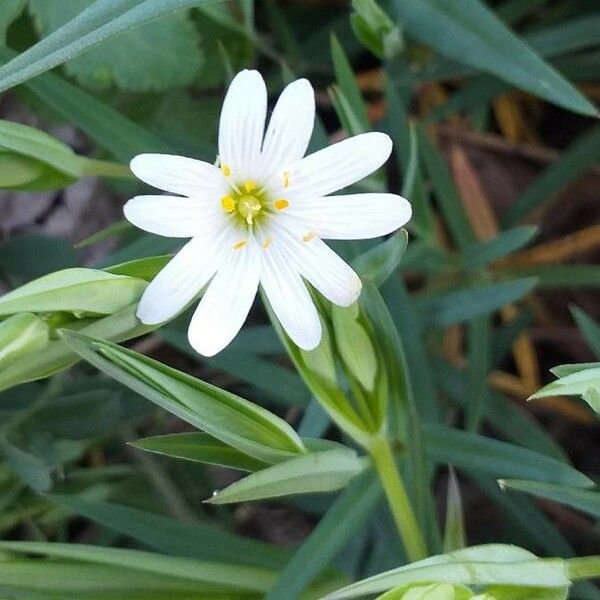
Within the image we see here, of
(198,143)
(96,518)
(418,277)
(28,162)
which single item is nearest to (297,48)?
(198,143)

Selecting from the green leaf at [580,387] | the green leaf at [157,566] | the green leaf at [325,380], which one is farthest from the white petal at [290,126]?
the green leaf at [157,566]

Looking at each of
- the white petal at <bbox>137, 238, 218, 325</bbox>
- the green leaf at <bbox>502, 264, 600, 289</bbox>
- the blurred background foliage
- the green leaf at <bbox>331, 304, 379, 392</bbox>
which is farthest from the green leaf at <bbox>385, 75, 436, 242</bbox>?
the white petal at <bbox>137, 238, 218, 325</bbox>

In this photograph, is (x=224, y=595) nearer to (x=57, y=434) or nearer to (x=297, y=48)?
(x=57, y=434)

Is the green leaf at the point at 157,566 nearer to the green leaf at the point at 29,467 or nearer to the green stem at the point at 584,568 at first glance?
the green leaf at the point at 29,467

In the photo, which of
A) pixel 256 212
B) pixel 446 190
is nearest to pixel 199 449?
pixel 256 212

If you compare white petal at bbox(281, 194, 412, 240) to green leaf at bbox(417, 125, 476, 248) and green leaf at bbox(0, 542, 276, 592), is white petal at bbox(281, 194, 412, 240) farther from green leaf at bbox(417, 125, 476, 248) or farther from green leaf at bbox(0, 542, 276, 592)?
green leaf at bbox(417, 125, 476, 248)
